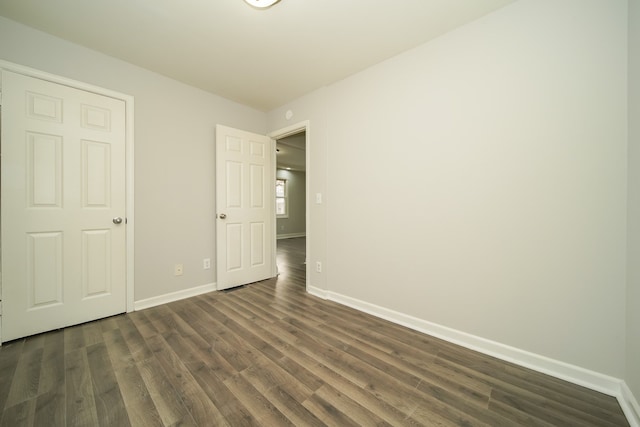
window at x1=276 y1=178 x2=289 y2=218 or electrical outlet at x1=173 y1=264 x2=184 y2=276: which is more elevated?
window at x1=276 y1=178 x2=289 y2=218

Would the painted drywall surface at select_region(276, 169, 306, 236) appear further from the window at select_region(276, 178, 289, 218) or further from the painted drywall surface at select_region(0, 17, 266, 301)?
the painted drywall surface at select_region(0, 17, 266, 301)

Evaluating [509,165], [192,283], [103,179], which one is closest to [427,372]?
[509,165]

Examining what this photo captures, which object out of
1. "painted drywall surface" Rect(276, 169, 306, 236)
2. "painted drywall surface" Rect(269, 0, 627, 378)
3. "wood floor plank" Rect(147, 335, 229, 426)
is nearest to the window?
"painted drywall surface" Rect(276, 169, 306, 236)

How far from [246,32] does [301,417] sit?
2687 mm

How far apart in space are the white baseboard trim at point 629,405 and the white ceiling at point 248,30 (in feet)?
8.07

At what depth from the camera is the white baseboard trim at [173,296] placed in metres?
2.38

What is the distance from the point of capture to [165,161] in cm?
254

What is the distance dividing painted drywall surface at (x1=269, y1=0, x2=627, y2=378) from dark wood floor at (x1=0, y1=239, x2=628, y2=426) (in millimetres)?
329

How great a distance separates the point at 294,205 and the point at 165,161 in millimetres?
6141

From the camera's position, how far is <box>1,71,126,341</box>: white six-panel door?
1.79 meters

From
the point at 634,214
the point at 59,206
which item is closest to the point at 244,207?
the point at 59,206

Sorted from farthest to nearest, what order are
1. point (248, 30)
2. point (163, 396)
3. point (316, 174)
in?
1. point (316, 174)
2. point (248, 30)
3. point (163, 396)

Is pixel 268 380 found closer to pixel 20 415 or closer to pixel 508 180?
pixel 20 415

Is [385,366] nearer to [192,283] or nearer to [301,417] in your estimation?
[301,417]
